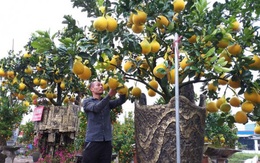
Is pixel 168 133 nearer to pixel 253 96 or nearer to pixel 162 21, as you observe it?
pixel 253 96

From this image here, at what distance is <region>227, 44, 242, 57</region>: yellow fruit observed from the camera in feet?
4.34

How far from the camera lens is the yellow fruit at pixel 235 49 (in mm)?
1323

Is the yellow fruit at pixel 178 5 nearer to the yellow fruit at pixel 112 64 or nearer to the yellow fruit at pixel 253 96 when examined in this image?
the yellow fruit at pixel 112 64

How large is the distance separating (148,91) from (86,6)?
66cm

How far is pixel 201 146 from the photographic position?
1.49 meters

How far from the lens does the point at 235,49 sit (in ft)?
4.33

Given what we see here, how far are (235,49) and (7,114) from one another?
472 cm

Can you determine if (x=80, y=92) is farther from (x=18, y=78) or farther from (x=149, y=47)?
(x=149, y=47)

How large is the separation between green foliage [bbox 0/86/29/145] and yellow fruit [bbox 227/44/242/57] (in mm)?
4389

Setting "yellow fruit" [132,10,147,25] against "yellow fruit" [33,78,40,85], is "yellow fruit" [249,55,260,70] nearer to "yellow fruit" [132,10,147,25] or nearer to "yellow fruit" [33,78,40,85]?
"yellow fruit" [132,10,147,25]

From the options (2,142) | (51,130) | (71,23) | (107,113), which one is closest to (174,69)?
(71,23)

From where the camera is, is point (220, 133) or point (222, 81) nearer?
point (222, 81)

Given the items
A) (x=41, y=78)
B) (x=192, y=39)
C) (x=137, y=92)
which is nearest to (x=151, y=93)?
(x=137, y=92)

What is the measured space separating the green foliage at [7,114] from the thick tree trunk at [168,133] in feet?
13.2
